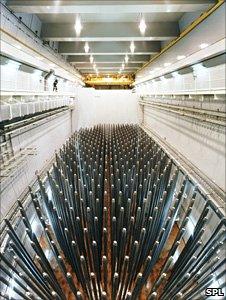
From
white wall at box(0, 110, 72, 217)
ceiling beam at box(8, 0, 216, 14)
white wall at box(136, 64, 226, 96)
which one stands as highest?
ceiling beam at box(8, 0, 216, 14)

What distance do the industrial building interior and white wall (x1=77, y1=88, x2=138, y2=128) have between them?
1.85 metres

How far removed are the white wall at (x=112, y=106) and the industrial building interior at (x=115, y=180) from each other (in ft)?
6.08

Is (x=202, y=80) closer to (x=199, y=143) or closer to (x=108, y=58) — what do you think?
(x=199, y=143)

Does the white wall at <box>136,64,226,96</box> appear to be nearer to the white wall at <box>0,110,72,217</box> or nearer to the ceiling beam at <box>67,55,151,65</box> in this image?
the white wall at <box>0,110,72,217</box>

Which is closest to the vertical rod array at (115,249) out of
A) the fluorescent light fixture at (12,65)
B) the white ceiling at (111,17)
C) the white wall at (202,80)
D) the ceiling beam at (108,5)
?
the white wall at (202,80)

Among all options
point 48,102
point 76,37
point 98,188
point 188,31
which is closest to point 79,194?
point 98,188

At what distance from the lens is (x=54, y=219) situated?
1.68 m

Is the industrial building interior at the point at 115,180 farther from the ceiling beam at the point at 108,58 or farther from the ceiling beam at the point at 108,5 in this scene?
the ceiling beam at the point at 108,58

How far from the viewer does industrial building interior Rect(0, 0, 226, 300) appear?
134cm

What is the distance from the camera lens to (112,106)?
7133mm

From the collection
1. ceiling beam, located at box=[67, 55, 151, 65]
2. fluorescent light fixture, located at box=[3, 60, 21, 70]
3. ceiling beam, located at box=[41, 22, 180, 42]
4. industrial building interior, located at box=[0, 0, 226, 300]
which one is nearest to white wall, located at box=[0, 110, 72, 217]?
industrial building interior, located at box=[0, 0, 226, 300]

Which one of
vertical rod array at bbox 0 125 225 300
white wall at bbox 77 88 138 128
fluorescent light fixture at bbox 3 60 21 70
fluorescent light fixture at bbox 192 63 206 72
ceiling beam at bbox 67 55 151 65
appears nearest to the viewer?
vertical rod array at bbox 0 125 225 300

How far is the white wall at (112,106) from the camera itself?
23.1 ft

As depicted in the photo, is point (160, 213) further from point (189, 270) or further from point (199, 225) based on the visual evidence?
point (189, 270)
